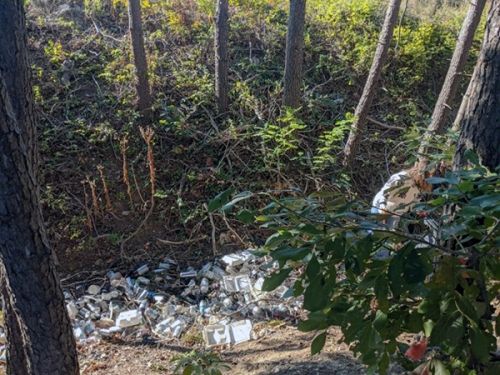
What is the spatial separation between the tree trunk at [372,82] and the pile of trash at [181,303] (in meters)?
2.25

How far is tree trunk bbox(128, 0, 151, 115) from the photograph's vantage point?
6633mm

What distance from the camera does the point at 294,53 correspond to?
6.93 m

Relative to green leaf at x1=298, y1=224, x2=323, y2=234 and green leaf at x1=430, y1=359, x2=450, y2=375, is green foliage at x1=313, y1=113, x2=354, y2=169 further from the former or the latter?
green leaf at x1=298, y1=224, x2=323, y2=234

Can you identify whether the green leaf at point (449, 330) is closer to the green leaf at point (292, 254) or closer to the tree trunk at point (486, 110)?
the green leaf at point (292, 254)

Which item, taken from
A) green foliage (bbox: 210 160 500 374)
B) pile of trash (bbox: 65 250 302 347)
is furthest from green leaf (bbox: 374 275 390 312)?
pile of trash (bbox: 65 250 302 347)

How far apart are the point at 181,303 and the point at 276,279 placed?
4095 mm

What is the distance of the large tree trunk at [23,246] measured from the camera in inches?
97.3

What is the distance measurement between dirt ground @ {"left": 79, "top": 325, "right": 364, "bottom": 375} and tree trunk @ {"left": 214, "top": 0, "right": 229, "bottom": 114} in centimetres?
367

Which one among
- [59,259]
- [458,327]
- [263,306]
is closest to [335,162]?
[263,306]

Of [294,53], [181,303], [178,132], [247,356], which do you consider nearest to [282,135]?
[294,53]

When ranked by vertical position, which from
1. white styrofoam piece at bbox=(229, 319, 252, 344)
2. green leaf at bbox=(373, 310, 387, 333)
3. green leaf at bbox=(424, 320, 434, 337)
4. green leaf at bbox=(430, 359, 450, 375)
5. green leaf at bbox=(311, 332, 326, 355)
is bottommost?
white styrofoam piece at bbox=(229, 319, 252, 344)

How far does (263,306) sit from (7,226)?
9.83ft

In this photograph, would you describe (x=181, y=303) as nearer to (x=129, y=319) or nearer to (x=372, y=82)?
(x=129, y=319)

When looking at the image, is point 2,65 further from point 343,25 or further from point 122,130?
point 343,25
